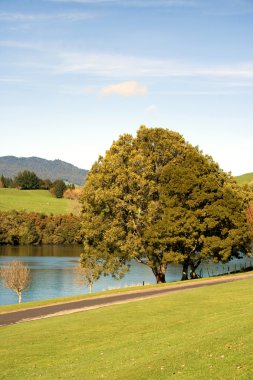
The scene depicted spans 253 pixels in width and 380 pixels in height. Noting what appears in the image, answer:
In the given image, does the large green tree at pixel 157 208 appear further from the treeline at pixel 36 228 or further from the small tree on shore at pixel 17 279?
the treeline at pixel 36 228

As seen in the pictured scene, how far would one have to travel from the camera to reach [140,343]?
69.5 ft

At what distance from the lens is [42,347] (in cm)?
2259

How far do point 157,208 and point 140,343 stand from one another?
32.3 metres

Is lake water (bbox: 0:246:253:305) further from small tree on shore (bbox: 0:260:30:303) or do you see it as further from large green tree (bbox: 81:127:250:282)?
large green tree (bbox: 81:127:250:282)

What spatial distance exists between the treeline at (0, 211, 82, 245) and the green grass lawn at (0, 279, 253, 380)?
457 ft

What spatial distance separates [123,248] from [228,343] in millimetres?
32911

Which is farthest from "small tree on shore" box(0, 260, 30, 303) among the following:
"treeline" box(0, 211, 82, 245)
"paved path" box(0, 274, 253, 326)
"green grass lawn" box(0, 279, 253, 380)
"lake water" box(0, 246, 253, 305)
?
"treeline" box(0, 211, 82, 245)

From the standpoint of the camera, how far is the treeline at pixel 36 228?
558ft

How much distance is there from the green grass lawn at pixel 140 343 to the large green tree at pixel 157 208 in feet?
57.8

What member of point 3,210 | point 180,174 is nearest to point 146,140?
point 180,174

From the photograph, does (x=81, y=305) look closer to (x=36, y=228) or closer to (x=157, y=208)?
(x=157, y=208)

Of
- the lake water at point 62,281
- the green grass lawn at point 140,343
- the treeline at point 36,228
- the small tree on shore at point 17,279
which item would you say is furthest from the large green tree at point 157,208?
the treeline at point 36,228

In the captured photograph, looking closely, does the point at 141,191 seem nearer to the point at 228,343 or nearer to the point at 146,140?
the point at 146,140

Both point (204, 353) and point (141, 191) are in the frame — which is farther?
point (141, 191)
